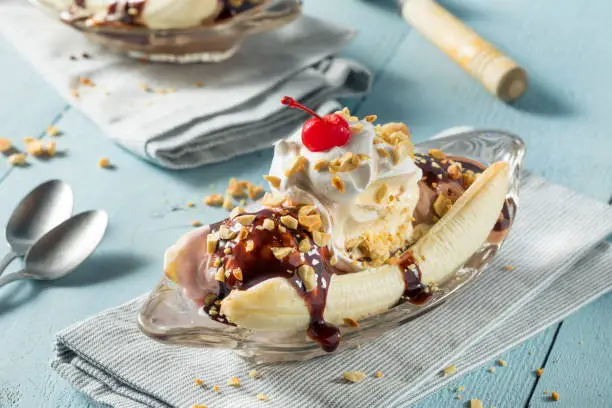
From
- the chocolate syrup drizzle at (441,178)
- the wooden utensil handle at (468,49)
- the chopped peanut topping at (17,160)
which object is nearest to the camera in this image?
the chocolate syrup drizzle at (441,178)

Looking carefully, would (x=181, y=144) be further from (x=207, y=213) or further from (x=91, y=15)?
(x=91, y=15)

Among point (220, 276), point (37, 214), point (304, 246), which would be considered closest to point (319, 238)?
point (304, 246)

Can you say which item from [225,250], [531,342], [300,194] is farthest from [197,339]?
[531,342]

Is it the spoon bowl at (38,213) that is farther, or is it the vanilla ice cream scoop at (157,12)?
the vanilla ice cream scoop at (157,12)

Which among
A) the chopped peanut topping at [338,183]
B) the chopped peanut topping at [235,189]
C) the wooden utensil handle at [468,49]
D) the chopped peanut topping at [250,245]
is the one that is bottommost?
the chopped peanut topping at [235,189]

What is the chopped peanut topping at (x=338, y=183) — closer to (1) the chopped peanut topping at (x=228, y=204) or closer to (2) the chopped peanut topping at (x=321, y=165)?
(2) the chopped peanut topping at (x=321, y=165)

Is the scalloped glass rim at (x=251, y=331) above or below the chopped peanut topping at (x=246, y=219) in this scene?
below

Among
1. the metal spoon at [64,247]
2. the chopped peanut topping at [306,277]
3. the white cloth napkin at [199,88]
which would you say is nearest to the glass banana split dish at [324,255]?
the chopped peanut topping at [306,277]

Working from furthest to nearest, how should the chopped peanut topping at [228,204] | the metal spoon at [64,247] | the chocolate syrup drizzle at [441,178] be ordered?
the chopped peanut topping at [228,204] → the metal spoon at [64,247] → the chocolate syrup drizzle at [441,178]
